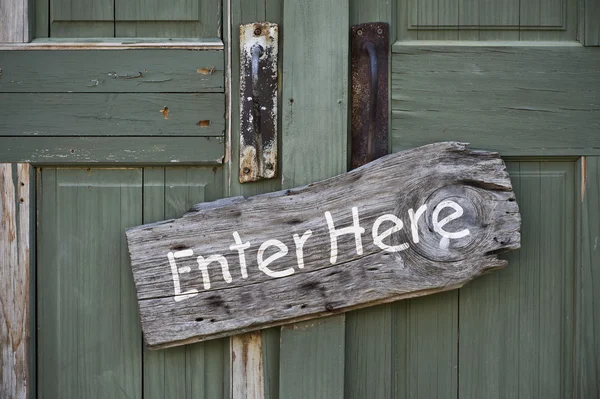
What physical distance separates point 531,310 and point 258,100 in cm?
87

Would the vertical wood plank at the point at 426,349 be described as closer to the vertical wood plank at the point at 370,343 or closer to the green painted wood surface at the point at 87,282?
the vertical wood plank at the point at 370,343

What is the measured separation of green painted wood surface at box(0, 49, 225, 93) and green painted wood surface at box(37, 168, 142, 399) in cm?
21

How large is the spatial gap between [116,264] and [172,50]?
0.55 meters

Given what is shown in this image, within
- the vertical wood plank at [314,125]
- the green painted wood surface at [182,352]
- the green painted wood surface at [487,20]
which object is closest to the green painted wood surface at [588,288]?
the green painted wood surface at [487,20]

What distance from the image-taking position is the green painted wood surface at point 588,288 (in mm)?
1633

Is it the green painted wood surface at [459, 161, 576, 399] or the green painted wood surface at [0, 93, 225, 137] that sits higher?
the green painted wood surface at [0, 93, 225, 137]

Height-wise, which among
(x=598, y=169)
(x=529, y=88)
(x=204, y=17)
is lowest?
(x=598, y=169)

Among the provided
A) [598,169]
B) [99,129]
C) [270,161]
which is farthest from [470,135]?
[99,129]

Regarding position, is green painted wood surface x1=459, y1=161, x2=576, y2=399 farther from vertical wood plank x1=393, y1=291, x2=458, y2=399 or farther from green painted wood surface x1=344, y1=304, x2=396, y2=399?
Answer: green painted wood surface x1=344, y1=304, x2=396, y2=399

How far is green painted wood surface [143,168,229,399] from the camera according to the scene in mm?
1639

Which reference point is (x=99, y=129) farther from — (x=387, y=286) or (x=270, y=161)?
(x=387, y=286)

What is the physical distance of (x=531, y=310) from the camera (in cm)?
165

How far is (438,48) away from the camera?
5.32 ft

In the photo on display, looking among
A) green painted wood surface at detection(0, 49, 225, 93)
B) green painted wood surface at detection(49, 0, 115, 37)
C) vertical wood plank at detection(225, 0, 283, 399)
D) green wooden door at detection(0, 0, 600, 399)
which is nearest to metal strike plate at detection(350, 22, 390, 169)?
green wooden door at detection(0, 0, 600, 399)
